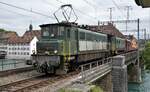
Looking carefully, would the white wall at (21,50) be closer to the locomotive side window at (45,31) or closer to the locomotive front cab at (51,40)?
the locomotive side window at (45,31)

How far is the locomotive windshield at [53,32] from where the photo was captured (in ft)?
62.0

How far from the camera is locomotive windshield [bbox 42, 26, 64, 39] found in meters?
18.9

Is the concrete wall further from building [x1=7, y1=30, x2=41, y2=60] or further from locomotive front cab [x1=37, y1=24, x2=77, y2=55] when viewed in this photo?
building [x1=7, y1=30, x2=41, y2=60]

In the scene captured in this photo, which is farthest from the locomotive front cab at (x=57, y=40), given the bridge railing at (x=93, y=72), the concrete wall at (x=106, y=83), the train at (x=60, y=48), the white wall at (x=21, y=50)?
the white wall at (x=21, y=50)

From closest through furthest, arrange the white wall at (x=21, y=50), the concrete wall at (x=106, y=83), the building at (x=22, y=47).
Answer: the concrete wall at (x=106, y=83) < the white wall at (x=21, y=50) < the building at (x=22, y=47)

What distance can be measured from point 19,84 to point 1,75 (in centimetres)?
414

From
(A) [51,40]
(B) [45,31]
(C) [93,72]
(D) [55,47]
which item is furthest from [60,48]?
(C) [93,72]

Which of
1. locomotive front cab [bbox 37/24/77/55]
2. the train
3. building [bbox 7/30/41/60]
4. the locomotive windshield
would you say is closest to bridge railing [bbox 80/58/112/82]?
the train

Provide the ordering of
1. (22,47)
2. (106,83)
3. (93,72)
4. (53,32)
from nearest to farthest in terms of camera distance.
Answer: (93,72) → (53,32) → (106,83) → (22,47)

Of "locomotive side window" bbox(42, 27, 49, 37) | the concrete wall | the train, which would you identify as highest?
"locomotive side window" bbox(42, 27, 49, 37)

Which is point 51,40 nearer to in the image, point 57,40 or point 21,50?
point 57,40

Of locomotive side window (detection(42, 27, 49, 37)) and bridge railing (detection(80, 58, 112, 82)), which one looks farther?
locomotive side window (detection(42, 27, 49, 37))

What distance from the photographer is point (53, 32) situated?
19125mm

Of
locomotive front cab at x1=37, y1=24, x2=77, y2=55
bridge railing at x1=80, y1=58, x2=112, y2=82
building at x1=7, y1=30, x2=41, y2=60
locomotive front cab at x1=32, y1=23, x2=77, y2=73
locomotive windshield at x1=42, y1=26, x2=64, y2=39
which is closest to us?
bridge railing at x1=80, y1=58, x2=112, y2=82
